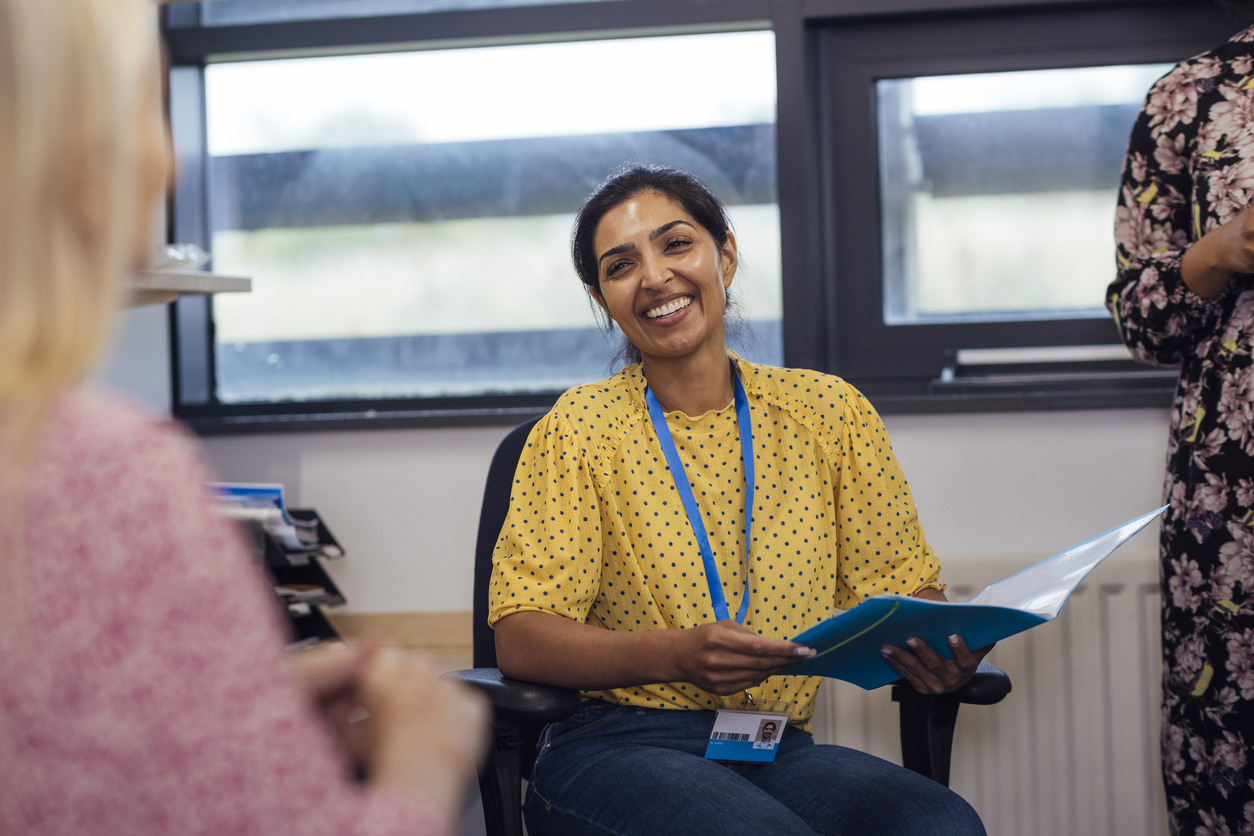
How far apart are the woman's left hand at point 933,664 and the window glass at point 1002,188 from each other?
106 centimetres

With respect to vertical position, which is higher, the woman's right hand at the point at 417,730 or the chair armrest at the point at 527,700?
the woman's right hand at the point at 417,730

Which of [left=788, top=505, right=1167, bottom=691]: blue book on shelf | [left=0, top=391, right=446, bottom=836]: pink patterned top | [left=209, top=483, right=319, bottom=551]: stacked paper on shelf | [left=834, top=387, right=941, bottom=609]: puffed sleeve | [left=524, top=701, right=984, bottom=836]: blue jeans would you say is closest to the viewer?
[left=0, top=391, right=446, bottom=836]: pink patterned top

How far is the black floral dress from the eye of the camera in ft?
4.54

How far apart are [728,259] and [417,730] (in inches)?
45.6

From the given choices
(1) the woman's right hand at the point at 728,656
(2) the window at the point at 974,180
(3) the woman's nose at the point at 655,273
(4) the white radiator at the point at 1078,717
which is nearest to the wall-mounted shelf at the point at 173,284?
(3) the woman's nose at the point at 655,273

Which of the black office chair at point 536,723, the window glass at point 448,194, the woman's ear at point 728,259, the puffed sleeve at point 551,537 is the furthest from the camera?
the window glass at point 448,194

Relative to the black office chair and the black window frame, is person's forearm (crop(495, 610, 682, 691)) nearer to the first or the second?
the black office chair

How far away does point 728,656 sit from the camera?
3.83 ft

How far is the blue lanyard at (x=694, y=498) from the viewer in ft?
4.50

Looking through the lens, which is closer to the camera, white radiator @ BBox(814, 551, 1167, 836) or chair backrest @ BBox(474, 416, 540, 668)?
chair backrest @ BBox(474, 416, 540, 668)

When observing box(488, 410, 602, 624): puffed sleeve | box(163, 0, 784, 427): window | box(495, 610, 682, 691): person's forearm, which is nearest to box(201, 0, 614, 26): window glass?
box(163, 0, 784, 427): window

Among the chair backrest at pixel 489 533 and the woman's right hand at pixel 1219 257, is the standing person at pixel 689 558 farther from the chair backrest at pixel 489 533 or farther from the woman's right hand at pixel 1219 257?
the woman's right hand at pixel 1219 257

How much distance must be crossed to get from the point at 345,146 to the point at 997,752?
6.09 feet

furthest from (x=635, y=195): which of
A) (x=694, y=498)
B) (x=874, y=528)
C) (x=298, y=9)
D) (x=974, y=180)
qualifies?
(x=298, y=9)
